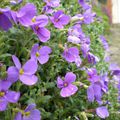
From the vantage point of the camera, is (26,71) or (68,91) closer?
(26,71)

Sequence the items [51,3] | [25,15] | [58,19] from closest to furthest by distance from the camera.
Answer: [25,15]
[58,19]
[51,3]

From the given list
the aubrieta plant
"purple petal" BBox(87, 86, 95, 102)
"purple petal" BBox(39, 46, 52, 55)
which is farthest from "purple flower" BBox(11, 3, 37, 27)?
"purple petal" BBox(87, 86, 95, 102)

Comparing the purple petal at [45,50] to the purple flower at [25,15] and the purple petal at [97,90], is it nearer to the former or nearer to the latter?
the purple flower at [25,15]

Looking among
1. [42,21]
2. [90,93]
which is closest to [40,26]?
[42,21]

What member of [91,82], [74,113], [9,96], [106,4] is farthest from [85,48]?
[106,4]

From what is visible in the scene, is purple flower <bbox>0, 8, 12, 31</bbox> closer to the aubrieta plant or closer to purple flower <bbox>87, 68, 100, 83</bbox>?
the aubrieta plant

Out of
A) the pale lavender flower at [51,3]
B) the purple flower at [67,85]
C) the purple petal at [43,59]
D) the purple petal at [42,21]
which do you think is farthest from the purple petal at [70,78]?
the pale lavender flower at [51,3]

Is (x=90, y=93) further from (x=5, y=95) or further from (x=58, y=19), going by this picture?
(x=5, y=95)

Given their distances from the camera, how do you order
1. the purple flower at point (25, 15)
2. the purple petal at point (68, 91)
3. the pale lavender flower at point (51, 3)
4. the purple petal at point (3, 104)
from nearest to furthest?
the purple petal at point (3, 104) < the purple flower at point (25, 15) < the purple petal at point (68, 91) < the pale lavender flower at point (51, 3)
